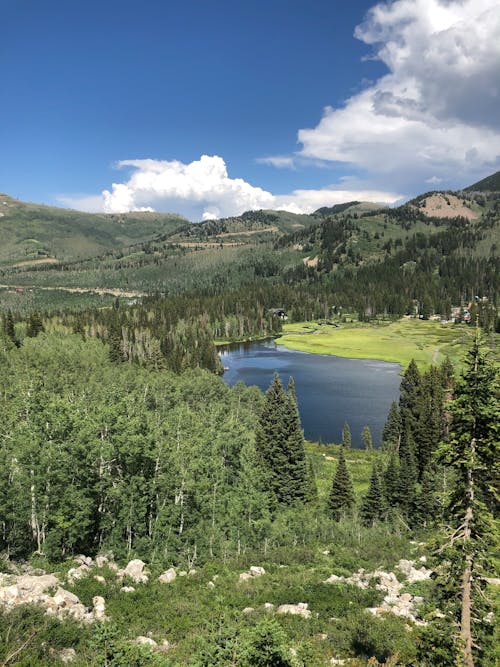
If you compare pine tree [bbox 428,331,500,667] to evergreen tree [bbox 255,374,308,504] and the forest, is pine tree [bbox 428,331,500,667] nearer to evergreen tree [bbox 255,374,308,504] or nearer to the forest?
the forest

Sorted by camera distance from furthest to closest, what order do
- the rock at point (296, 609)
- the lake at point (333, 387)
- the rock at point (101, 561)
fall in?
the lake at point (333, 387), the rock at point (101, 561), the rock at point (296, 609)

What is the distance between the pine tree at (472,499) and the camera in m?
18.5

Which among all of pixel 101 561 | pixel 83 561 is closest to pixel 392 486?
pixel 101 561

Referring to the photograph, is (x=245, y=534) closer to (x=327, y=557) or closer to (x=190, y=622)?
(x=327, y=557)

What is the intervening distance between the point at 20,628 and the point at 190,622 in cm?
915

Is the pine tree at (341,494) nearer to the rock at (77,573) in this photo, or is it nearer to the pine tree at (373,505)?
the pine tree at (373,505)

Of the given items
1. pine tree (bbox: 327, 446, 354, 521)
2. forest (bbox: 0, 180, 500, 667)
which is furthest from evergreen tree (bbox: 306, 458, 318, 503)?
pine tree (bbox: 327, 446, 354, 521)

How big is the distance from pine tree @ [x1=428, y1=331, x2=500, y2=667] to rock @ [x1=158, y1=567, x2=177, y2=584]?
841 inches

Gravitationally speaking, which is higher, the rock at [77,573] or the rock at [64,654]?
the rock at [64,654]

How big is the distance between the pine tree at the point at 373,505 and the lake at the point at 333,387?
4318cm

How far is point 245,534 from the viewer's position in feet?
160

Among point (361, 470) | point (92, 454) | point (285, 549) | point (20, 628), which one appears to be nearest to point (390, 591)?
point (285, 549)

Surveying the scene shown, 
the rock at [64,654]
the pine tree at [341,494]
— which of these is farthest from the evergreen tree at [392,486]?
the rock at [64,654]

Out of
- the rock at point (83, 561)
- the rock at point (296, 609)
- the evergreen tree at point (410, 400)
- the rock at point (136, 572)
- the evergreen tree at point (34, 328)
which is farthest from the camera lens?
the evergreen tree at point (34, 328)
